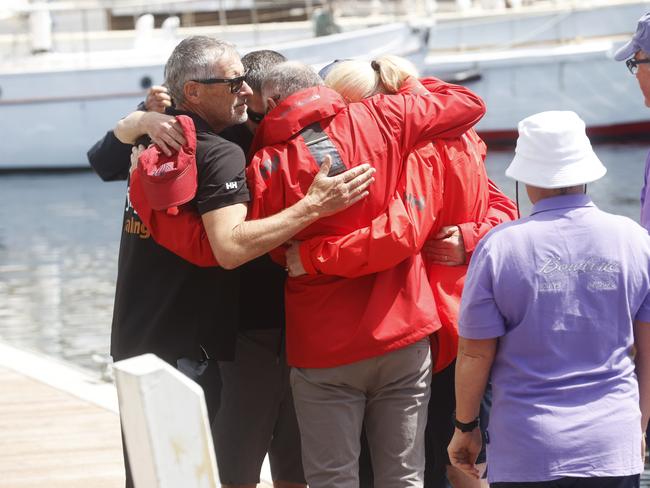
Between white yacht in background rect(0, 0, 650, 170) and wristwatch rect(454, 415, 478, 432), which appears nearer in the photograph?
wristwatch rect(454, 415, 478, 432)

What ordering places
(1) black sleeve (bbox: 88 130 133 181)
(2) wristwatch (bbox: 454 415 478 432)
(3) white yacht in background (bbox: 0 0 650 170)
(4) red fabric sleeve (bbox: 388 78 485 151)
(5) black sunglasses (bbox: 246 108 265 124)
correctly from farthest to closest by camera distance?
(3) white yacht in background (bbox: 0 0 650 170)
(1) black sleeve (bbox: 88 130 133 181)
(5) black sunglasses (bbox: 246 108 265 124)
(4) red fabric sleeve (bbox: 388 78 485 151)
(2) wristwatch (bbox: 454 415 478 432)

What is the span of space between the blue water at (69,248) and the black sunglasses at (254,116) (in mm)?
2627

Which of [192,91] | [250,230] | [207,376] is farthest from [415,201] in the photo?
[207,376]

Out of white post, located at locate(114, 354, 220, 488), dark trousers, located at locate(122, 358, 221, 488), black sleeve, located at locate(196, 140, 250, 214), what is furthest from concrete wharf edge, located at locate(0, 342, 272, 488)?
white post, located at locate(114, 354, 220, 488)

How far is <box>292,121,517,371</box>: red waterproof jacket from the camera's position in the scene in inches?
118

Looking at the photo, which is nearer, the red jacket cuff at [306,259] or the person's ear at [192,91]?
the red jacket cuff at [306,259]

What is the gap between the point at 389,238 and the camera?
2973 mm

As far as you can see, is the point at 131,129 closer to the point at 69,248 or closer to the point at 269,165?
the point at 269,165

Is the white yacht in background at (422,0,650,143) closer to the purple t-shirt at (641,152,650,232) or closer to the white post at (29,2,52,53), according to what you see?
the white post at (29,2,52,53)

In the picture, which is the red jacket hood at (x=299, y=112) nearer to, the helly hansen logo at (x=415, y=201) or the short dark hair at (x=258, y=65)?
the short dark hair at (x=258, y=65)

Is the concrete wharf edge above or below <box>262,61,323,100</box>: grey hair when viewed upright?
below

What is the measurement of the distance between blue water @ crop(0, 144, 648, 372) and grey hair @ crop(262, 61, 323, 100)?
2.84 m

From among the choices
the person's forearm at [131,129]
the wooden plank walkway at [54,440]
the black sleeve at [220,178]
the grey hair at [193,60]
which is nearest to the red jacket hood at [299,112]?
the black sleeve at [220,178]

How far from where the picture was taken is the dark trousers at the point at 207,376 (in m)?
3.36
